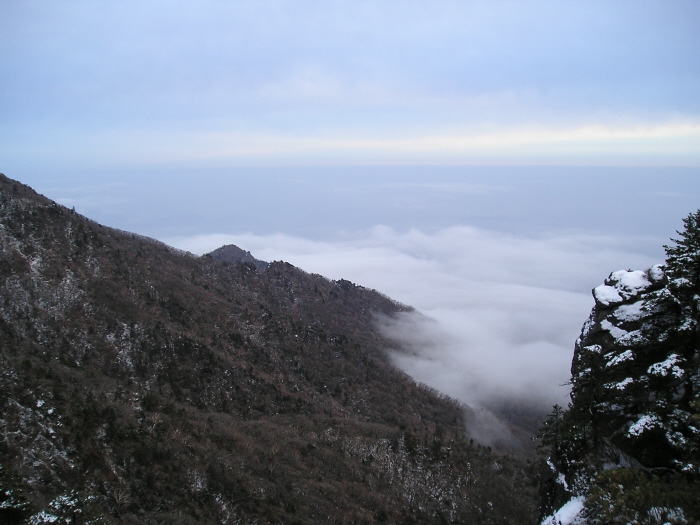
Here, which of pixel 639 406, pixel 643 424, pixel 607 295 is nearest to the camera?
pixel 643 424

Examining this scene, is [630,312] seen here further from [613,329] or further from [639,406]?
[639,406]

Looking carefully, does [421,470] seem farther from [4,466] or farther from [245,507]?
[4,466]

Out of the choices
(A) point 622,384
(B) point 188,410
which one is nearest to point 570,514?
(A) point 622,384

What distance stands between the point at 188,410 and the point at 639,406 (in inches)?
1130

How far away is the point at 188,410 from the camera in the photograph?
101ft

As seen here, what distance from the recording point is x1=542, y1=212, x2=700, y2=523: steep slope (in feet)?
38.7

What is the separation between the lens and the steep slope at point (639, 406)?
11.8 meters

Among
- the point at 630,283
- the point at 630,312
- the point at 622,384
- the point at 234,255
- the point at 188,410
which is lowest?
the point at 188,410

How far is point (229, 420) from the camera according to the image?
32.7m

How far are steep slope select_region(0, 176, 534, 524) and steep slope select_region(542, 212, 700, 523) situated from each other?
606 inches

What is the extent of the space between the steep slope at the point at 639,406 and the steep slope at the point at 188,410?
606 inches

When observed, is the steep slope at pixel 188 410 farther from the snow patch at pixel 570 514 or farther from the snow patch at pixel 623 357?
the snow patch at pixel 623 357

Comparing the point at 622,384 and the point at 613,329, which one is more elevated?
the point at 613,329

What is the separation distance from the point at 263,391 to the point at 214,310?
13.9 m
